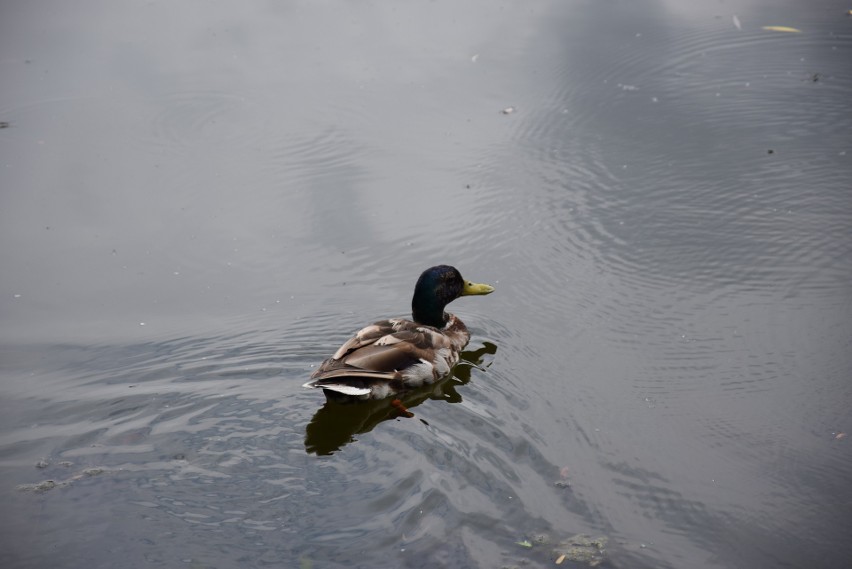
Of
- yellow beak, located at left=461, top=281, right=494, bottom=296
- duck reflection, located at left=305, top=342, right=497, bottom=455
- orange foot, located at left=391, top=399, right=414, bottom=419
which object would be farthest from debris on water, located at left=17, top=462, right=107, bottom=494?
yellow beak, located at left=461, top=281, right=494, bottom=296

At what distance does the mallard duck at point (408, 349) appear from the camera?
6523 millimetres

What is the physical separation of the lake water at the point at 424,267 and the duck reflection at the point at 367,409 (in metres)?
0.03

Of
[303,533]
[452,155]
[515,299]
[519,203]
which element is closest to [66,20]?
[452,155]

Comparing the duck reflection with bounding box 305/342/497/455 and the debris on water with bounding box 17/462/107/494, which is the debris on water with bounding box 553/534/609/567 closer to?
the duck reflection with bounding box 305/342/497/455

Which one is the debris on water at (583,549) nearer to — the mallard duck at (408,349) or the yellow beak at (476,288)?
the mallard duck at (408,349)

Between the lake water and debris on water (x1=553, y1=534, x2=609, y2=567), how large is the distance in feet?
0.13

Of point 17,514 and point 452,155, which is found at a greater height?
point 452,155

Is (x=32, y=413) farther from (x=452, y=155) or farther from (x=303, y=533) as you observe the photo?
(x=452, y=155)

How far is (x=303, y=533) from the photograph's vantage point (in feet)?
16.8

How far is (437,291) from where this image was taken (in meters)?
7.41

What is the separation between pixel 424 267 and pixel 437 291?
0.44 meters

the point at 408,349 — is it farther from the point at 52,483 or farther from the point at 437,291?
the point at 52,483

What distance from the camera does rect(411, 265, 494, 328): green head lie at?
737cm

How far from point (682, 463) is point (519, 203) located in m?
3.32
